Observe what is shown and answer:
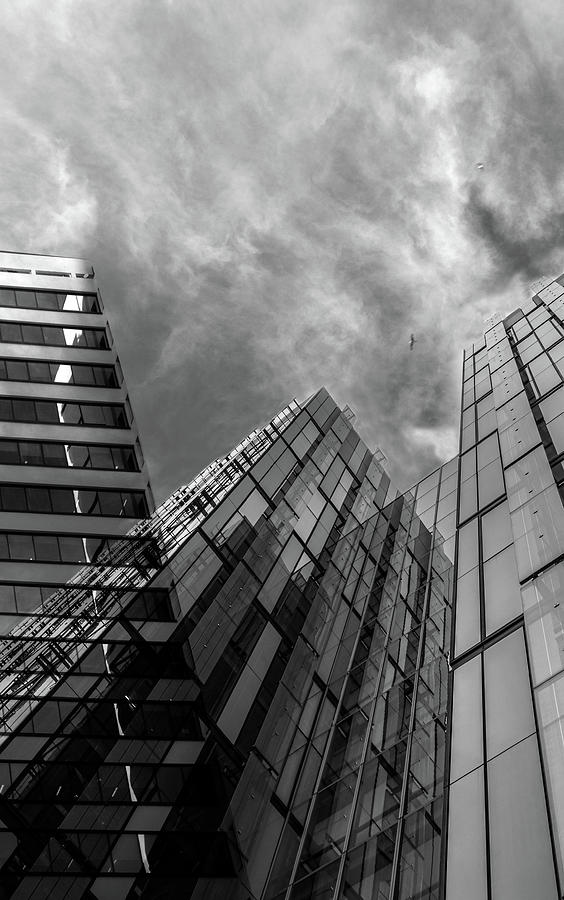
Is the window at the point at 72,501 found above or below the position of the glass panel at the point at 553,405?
above

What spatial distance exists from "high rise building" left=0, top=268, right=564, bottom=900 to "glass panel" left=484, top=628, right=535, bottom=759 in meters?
0.05

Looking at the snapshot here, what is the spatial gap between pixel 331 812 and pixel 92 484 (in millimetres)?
26555

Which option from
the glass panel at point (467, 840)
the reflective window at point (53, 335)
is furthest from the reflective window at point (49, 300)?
the glass panel at point (467, 840)

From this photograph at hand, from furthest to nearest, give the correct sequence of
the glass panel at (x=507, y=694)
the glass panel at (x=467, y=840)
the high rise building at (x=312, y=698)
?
the high rise building at (x=312, y=698)
the glass panel at (x=507, y=694)
the glass panel at (x=467, y=840)

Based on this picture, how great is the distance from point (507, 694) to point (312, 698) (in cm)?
968

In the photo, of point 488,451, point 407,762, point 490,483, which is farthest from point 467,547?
point 407,762

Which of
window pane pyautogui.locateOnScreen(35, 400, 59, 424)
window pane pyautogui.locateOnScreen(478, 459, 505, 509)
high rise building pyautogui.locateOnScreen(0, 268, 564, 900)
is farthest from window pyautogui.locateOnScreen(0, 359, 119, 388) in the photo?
window pane pyautogui.locateOnScreen(478, 459, 505, 509)

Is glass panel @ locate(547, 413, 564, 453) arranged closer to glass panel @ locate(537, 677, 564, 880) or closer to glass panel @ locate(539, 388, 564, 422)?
glass panel @ locate(539, 388, 564, 422)

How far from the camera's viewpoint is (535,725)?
10.2 m

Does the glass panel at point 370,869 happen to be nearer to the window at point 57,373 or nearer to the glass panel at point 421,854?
the glass panel at point 421,854

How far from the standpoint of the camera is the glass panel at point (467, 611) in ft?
46.4

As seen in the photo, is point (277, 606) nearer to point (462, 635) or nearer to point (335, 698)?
point (335, 698)

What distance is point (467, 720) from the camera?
39.7 feet

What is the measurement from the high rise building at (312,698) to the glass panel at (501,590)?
0.08 m
